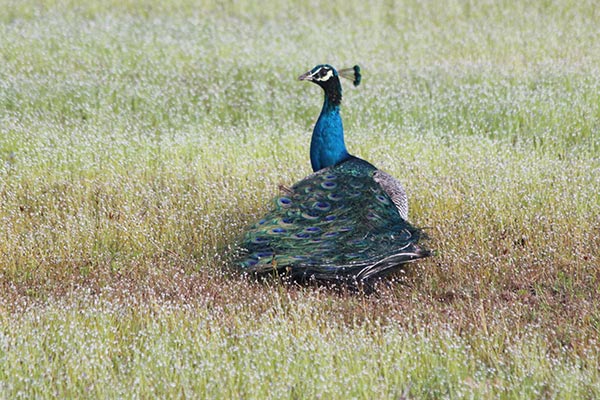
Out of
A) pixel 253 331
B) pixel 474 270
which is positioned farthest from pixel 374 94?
pixel 253 331

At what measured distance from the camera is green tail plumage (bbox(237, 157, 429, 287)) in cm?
608

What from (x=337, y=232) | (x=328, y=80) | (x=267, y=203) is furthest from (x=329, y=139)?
(x=337, y=232)

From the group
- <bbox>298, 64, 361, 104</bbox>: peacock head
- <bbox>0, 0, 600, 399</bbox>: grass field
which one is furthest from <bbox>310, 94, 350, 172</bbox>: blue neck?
<bbox>0, 0, 600, 399</bbox>: grass field

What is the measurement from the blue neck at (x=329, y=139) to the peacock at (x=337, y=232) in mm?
68

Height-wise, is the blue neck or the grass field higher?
the blue neck

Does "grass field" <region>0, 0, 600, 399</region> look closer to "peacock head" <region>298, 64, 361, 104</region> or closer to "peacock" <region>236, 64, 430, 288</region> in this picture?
"peacock" <region>236, 64, 430, 288</region>

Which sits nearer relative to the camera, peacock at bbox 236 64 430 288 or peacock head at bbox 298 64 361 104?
peacock at bbox 236 64 430 288

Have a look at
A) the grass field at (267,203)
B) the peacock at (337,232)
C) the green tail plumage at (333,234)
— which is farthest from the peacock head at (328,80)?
the grass field at (267,203)

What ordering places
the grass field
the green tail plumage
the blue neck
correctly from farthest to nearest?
the blue neck, the green tail plumage, the grass field

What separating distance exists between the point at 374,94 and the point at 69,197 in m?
5.41

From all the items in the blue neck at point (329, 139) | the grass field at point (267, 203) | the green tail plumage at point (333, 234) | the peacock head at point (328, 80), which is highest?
the peacock head at point (328, 80)

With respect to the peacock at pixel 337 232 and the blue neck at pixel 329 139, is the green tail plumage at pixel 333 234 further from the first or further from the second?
the blue neck at pixel 329 139

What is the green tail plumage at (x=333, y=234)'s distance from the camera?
6078 mm

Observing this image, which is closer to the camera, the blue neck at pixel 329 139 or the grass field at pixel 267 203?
the grass field at pixel 267 203
